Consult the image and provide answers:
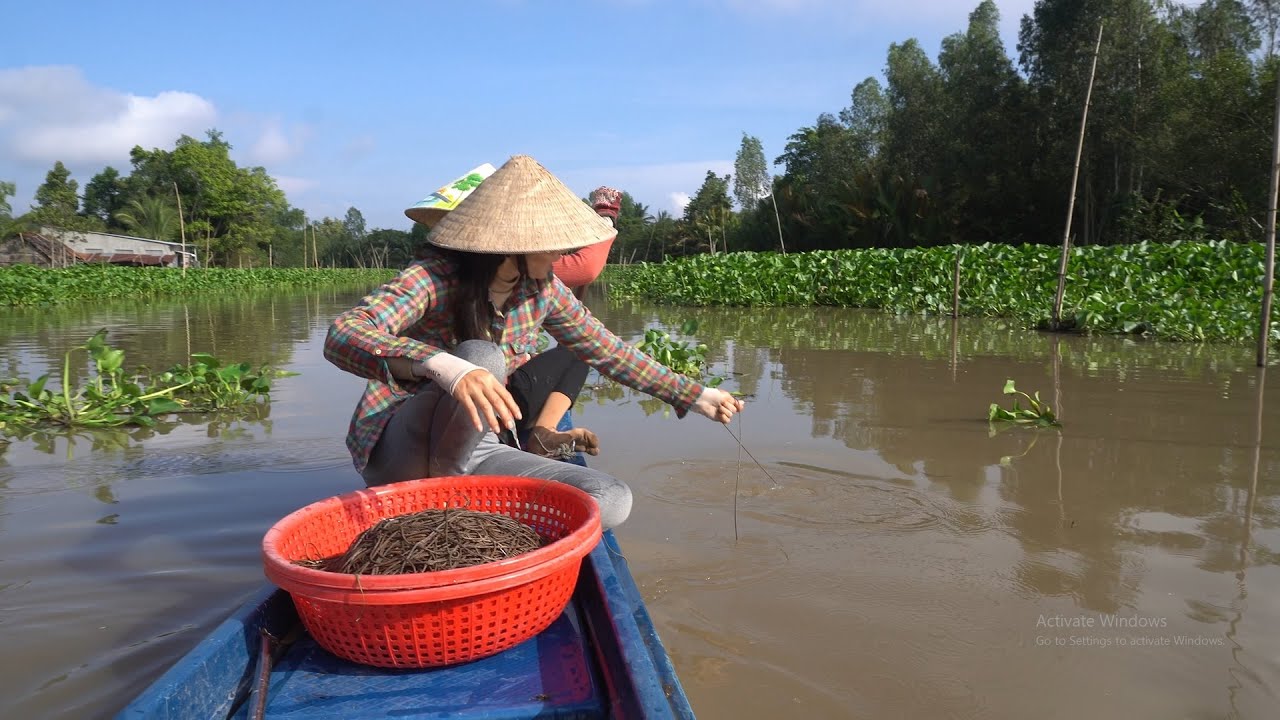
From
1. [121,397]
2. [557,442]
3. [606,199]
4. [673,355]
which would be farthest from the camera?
[673,355]

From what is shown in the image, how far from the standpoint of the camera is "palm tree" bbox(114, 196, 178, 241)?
127 feet

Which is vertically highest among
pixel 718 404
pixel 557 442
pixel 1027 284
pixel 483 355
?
pixel 1027 284

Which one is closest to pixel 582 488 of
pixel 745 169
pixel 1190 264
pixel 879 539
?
pixel 879 539

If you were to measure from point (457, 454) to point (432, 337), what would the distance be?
1.19 ft

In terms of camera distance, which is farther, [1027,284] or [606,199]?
[1027,284]

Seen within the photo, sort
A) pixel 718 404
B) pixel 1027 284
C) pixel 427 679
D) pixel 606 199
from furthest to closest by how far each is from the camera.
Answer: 1. pixel 1027 284
2. pixel 606 199
3. pixel 718 404
4. pixel 427 679

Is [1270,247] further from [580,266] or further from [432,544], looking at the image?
[432,544]

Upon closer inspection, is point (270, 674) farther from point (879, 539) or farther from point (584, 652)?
point (879, 539)

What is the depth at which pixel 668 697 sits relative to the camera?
1.15 m

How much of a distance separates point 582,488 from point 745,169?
40973 mm

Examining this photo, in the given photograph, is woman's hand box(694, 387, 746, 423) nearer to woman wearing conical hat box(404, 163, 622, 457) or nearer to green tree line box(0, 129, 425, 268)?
woman wearing conical hat box(404, 163, 622, 457)

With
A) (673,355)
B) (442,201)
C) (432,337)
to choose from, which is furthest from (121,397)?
(673,355)

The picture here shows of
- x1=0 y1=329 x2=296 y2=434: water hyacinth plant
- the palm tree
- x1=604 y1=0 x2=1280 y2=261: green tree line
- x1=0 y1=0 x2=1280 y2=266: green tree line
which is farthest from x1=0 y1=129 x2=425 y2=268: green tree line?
x1=0 y1=329 x2=296 y2=434: water hyacinth plant

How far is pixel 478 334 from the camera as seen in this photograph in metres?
Result: 2.08
